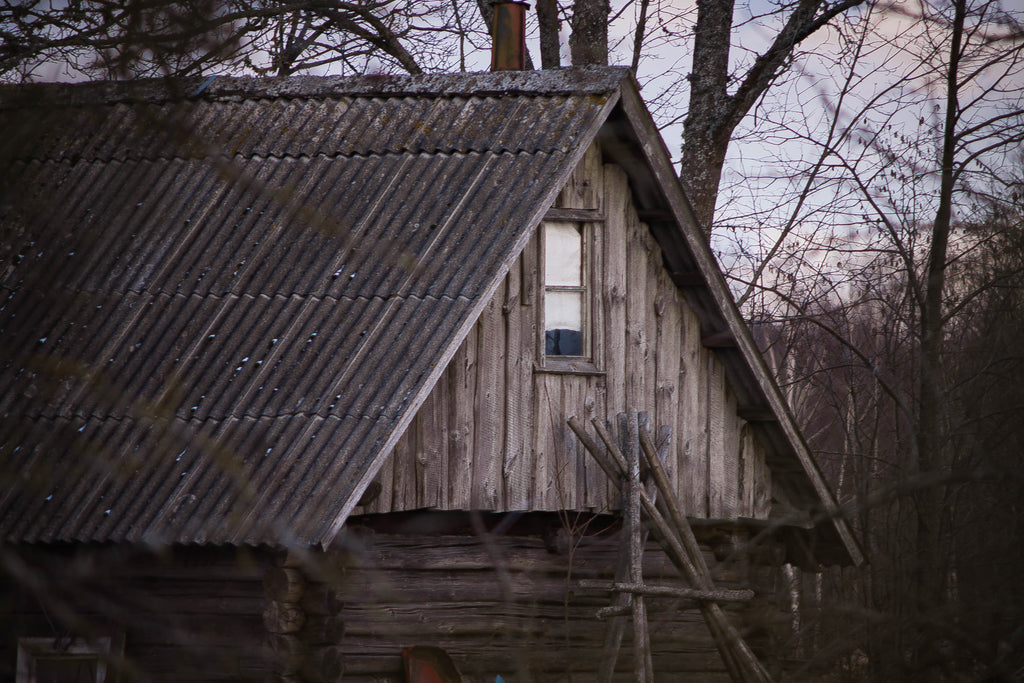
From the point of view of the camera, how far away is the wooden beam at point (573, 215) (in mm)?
9868

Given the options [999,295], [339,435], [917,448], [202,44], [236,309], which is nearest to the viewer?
[202,44]

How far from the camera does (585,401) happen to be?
386 inches

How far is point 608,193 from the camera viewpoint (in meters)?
10.1

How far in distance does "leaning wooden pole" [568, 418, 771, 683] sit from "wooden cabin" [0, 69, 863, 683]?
80 mm

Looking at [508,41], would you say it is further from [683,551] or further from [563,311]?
[683,551]

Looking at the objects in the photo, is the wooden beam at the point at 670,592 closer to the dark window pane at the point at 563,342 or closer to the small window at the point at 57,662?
the dark window pane at the point at 563,342

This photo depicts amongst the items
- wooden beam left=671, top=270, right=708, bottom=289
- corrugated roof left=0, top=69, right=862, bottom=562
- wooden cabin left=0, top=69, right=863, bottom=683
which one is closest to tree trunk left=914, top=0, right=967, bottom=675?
wooden cabin left=0, top=69, right=863, bottom=683

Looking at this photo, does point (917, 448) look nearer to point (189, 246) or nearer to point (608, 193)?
point (608, 193)

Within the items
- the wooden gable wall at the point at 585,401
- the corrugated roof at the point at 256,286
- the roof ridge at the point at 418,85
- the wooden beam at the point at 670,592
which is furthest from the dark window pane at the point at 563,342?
the roof ridge at the point at 418,85

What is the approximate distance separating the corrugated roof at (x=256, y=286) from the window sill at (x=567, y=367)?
1244 mm

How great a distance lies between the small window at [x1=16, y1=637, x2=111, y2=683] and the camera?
364 inches

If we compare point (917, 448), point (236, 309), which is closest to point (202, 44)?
point (236, 309)

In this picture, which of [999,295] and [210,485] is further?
[999,295]

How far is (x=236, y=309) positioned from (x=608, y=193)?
3231 millimetres
